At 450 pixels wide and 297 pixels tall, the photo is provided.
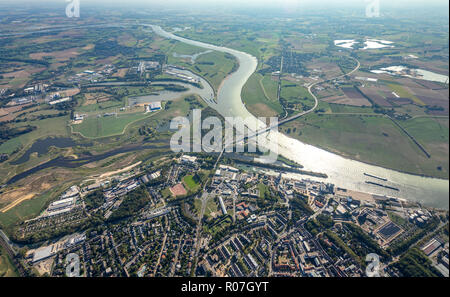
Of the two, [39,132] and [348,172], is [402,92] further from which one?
[39,132]

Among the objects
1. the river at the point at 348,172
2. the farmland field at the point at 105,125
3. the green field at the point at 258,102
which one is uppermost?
the green field at the point at 258,102

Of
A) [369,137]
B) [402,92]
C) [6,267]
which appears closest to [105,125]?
[6,267]

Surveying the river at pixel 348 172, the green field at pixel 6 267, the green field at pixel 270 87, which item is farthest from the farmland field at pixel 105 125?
the green field at pixel 270 87

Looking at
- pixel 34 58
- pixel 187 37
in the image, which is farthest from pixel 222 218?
pixel 187 37

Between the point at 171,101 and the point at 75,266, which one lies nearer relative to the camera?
the point at 75,266

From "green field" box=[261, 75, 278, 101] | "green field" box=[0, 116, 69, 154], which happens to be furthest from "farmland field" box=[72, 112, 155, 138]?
"green field" box=[261, 75, 278, 101]

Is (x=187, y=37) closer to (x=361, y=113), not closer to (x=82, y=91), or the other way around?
(x=82, y=91)

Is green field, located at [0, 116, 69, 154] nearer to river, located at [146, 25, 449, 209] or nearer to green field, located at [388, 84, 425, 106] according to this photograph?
river, located at [146, 25, 449, 209]

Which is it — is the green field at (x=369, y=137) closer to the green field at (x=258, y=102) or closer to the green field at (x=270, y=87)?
the green field at (x=258, y=102)
